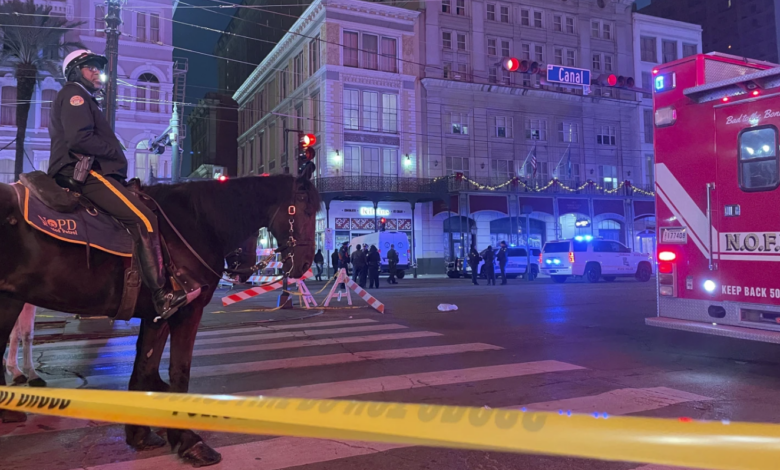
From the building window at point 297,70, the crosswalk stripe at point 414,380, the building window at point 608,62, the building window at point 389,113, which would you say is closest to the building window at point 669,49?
the building window at point 608,62

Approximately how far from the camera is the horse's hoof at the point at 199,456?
371cm

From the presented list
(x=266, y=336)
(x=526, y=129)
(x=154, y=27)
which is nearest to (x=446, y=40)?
(x=526, y=129)

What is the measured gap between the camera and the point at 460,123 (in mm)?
41438

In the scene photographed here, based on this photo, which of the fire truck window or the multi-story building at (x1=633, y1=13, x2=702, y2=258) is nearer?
the fire truck window

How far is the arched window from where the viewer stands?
A: 3544 cm

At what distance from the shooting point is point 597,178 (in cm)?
4562

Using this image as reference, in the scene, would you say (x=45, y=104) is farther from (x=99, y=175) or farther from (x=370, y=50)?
(x=99, y=175)

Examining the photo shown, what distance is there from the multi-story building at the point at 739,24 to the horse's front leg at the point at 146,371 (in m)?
73.9

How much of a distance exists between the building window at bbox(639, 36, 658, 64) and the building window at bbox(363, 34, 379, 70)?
2462cm

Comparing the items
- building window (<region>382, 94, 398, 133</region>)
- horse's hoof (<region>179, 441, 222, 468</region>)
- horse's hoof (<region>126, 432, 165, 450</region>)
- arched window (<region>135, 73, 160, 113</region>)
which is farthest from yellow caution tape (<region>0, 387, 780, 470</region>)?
building window (<region>382, 94, 398, 133</region>)

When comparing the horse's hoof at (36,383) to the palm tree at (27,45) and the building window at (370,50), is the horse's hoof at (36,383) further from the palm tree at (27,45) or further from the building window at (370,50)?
the building window at (370,50)

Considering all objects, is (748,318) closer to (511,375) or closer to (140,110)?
(511,375)

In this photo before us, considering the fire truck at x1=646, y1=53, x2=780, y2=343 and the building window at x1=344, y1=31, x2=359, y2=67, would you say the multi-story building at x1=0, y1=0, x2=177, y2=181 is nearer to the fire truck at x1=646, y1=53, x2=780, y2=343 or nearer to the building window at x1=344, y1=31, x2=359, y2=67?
the building window at x1=344, y1=31, x2=359, y2=67

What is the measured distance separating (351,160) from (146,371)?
35.2m
